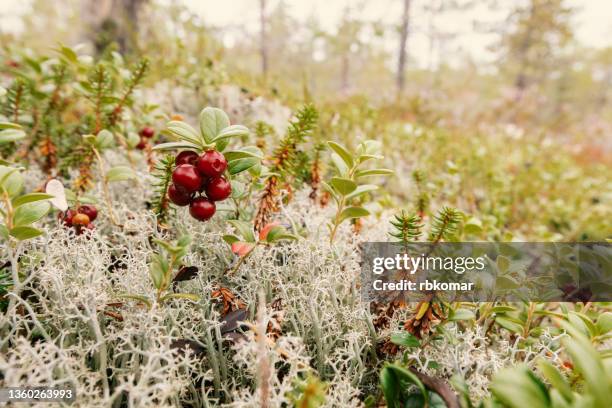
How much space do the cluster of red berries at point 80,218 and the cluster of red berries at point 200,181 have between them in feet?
1.52

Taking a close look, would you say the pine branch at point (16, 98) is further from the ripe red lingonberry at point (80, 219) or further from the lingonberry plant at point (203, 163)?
the lingonberry plant at point (203, 163)

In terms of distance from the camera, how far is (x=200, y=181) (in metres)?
0.93

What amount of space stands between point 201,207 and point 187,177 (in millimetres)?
96

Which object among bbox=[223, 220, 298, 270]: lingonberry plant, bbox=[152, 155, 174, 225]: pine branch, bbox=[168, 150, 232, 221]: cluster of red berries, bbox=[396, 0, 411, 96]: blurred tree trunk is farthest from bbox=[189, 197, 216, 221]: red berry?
bbox=[396, 0, 411, 96]: blurred tree trunk

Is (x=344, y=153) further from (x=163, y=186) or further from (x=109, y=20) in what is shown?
(x=109, y=20)

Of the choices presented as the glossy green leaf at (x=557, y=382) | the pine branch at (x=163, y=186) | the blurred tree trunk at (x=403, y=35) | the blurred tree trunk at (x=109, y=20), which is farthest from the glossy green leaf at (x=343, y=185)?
the blurred tree trunk at (x=403, y=35)

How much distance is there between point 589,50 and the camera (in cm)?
2608

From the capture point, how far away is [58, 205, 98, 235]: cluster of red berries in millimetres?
1238

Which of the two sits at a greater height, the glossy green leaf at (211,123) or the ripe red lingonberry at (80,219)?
the glossy green leaf at (211,123)

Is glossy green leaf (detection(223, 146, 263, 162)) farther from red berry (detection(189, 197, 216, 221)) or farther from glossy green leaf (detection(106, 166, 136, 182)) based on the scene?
glossy green leaf (detection(106, 166, 136, 182))

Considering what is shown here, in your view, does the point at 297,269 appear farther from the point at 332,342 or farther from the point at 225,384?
the point at 225,384

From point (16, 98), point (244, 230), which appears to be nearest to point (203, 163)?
point (244, 230)

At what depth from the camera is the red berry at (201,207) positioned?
96 cm

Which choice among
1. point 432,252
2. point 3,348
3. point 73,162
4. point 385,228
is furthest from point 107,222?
point 432,252
